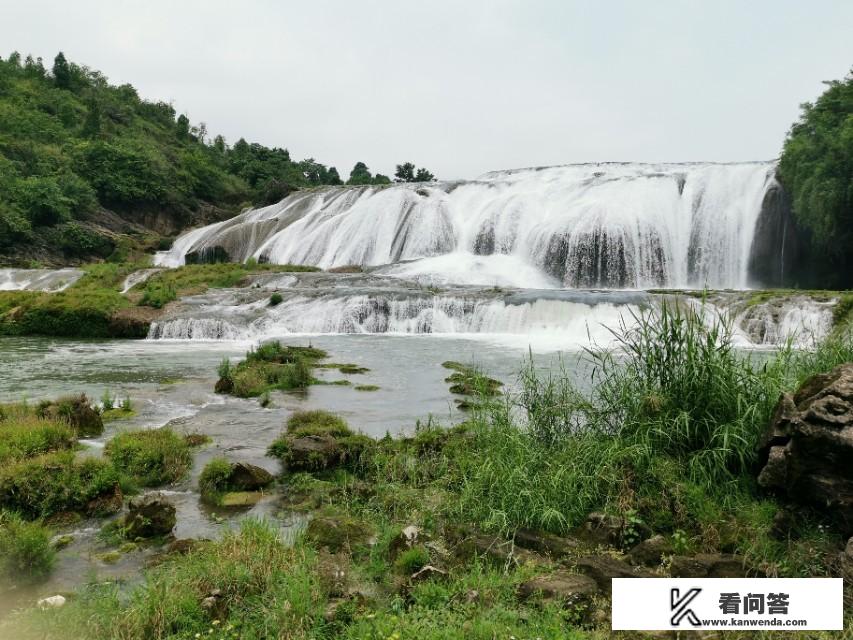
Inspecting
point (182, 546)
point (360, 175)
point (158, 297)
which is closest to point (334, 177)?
point (360, 175)

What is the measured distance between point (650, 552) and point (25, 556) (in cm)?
448

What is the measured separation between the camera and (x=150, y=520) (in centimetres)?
510

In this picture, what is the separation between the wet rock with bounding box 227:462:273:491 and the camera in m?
6.25

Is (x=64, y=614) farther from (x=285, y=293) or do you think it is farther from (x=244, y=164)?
(x=244, y=164)

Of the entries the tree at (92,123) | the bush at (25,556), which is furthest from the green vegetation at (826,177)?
the tree at (92,123)

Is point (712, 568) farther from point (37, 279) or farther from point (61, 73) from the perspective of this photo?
point (61, 73)

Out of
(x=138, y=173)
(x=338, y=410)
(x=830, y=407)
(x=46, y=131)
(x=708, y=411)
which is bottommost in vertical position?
(x=338, y=410)

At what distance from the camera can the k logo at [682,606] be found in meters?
3.36

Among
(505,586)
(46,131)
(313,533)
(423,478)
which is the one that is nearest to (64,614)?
(313,533)

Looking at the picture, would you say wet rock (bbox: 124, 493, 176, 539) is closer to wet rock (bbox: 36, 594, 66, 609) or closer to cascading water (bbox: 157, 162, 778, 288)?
wet rock (bbox: 36, 594, 66, 609)

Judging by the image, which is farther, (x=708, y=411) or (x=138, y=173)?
(x=138, y=173)

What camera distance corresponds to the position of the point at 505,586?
12.9 ft

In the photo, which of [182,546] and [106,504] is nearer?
[182,546]

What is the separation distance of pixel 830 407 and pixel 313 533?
3.83 m
